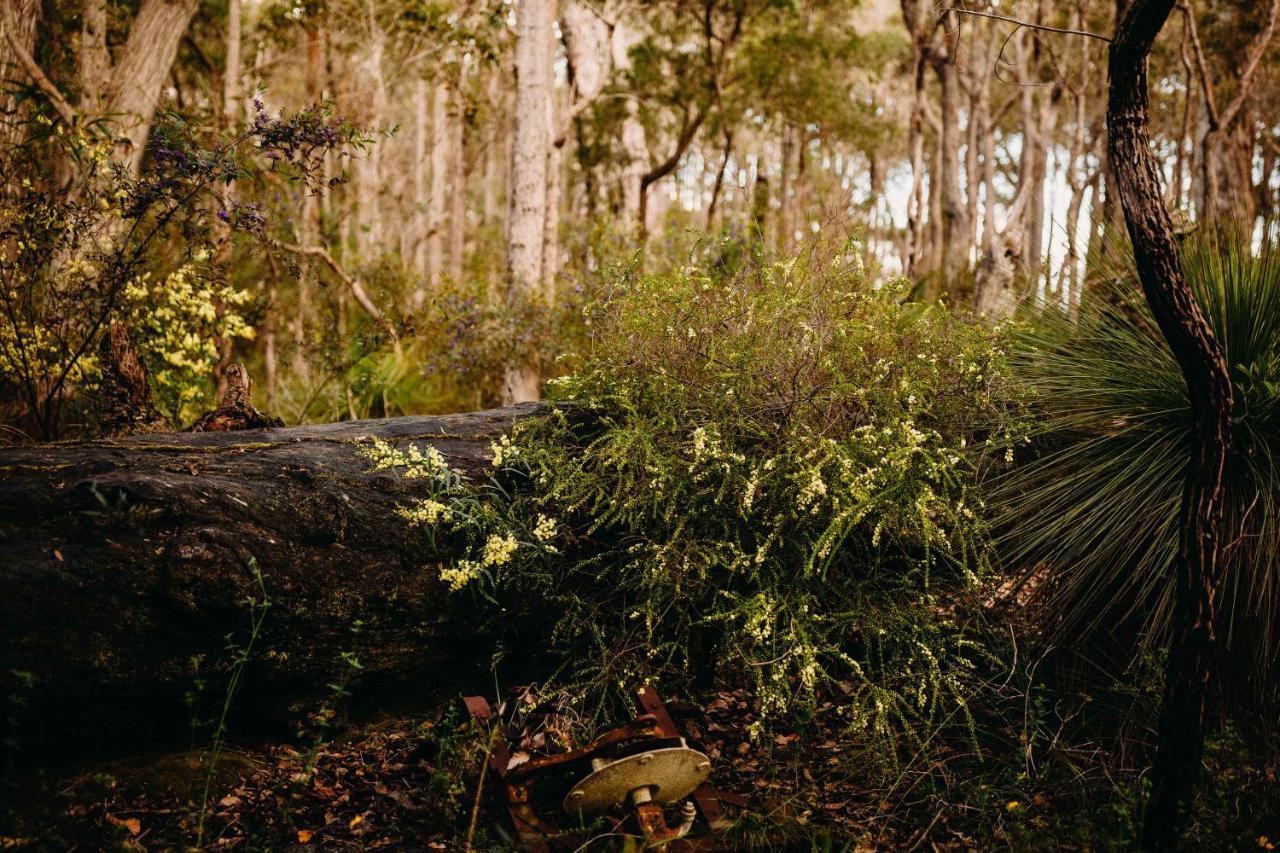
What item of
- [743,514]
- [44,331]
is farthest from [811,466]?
[44,331]

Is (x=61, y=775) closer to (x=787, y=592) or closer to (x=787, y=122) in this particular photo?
(x=787, y=592)

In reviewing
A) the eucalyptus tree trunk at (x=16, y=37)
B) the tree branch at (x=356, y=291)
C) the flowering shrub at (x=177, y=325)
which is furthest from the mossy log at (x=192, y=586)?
the eucalyptus tree trunk at (x=16, y=37)

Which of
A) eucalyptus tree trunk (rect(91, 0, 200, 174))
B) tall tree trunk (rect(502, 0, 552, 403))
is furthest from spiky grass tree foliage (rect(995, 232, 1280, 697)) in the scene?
eucalyptus tree trunk (rect(91, 0, 200, 174))

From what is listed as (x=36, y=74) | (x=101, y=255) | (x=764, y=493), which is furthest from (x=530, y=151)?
(x=764, y=493)

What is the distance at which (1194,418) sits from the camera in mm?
2645

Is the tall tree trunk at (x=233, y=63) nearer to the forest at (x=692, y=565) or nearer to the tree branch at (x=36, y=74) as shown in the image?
the tree branch at (x=36, y=74)

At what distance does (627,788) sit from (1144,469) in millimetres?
2481

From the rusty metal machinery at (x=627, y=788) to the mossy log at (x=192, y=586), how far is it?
67 centimetres

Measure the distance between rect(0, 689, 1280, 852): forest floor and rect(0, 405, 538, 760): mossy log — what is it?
0.17 meters

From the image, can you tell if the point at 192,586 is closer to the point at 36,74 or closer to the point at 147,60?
the point at 36,74

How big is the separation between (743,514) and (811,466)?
328 mm

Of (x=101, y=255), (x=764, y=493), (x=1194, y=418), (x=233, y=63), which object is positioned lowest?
(x=764, y=493)

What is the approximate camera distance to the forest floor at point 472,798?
2.69 metres

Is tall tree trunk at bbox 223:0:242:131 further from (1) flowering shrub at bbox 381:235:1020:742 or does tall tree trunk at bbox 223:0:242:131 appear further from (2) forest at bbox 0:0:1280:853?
(1) flowering shrub at bbox 381:235:1020:742
